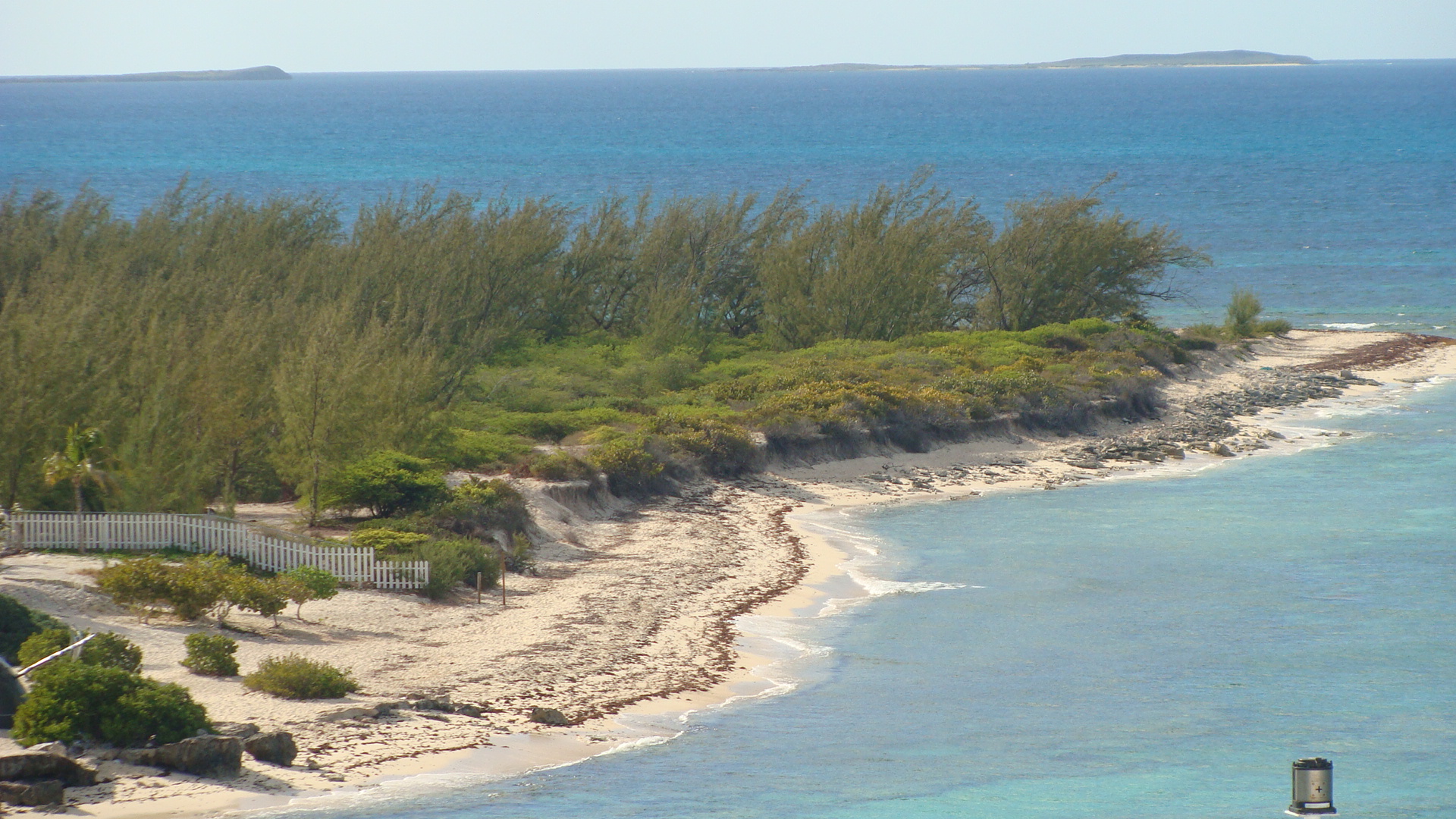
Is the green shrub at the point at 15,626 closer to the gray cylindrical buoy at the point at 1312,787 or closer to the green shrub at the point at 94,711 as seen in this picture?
the green shrub at the point at 94,711

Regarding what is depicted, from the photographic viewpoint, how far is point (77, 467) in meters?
22.4

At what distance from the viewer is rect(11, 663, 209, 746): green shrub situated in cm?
1570

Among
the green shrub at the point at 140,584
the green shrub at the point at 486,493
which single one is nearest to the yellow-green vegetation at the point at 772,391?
the green shrub at the point at 486,493

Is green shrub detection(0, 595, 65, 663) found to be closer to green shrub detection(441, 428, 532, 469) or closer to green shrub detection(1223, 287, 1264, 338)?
green shrub detection(441, 428, 532, 469)

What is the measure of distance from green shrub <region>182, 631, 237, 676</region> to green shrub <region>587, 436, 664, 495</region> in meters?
13.0

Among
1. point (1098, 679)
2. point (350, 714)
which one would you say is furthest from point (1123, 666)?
point (350, 714)

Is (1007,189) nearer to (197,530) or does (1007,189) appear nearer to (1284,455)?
(1284,455)

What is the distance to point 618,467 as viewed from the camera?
31.4m

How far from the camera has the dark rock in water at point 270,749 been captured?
53.0ft

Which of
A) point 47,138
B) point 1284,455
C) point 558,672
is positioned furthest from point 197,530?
point 47,138

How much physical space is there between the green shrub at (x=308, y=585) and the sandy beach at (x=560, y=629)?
0.22 metres

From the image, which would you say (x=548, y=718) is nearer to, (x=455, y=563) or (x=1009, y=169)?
(x=455, y=563)

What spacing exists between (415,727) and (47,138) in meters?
168

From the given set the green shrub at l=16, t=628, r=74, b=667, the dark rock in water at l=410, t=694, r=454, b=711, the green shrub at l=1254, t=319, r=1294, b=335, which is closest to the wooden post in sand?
the dark rock in water at l=410, t=694, r=454, b=711
